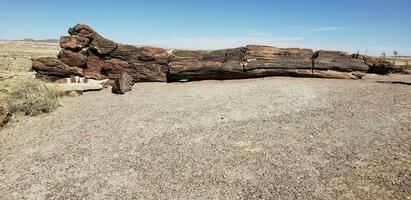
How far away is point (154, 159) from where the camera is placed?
8.16 m

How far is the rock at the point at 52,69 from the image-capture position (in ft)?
55.9

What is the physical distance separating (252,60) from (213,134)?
30.5 feet

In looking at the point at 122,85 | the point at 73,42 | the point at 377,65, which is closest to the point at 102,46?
the point at 73,42

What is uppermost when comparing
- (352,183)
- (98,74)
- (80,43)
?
(80,43)

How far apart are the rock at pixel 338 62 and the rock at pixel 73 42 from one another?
1253 cm

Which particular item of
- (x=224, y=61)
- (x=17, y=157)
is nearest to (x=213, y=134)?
(x=17, y=157)

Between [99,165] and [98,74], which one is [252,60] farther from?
[99,165]

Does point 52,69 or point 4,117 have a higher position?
point 52,69

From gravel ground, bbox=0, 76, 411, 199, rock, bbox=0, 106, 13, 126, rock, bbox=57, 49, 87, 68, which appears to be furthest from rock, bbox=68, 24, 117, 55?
rock, bbox=0, 106, 13, 126

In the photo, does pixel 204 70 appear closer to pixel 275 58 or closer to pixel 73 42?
pixel 275 58

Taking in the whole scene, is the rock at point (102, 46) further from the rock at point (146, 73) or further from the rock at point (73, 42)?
the rock at point (146, 73)

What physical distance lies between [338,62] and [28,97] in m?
15.4

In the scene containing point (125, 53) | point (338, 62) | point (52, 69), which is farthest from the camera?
point (338, 62)

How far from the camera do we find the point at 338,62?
61.5 feet
